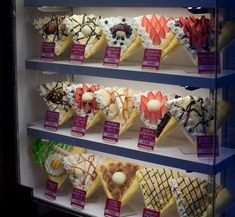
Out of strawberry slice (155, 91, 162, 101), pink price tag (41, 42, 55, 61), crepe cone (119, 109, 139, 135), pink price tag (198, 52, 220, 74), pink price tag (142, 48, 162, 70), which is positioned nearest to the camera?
pink price tag (198, 52, 220, 74)

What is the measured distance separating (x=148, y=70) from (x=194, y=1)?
1.32 ft

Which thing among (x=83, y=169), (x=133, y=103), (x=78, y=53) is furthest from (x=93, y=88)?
(x=83, y=169)

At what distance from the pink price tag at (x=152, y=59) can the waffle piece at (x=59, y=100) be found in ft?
1.97

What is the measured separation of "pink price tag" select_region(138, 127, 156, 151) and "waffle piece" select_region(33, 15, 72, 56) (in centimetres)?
73

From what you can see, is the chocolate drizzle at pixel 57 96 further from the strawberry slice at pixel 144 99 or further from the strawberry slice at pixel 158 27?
the strawberry slice at pixel 158 27

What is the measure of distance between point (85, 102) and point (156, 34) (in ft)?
1.79

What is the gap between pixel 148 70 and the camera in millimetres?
2393

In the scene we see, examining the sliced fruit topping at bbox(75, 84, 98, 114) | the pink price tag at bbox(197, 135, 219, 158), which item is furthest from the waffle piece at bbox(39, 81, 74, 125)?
the pink price tag at bbox(197, 135, 219, 158)

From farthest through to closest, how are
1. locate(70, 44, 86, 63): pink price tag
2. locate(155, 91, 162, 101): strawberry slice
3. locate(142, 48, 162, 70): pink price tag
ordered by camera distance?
locate(70, 44, 86, 63): pink price tag, locate(155, 91, 162, 101): strawberry slice, locate(142, 48, 162, 70): pink price tag

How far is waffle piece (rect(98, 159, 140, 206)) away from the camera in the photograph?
8.50 ft

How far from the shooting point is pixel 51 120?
2877 mm

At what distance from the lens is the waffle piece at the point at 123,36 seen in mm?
2555

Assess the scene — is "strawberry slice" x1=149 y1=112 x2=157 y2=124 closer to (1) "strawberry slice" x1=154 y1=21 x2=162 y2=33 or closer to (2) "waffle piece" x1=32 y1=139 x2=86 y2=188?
(1) "strawberry slice" x1=154 y1=21 x2=162 y2=33

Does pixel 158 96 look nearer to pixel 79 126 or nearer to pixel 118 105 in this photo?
pixel 118 105
